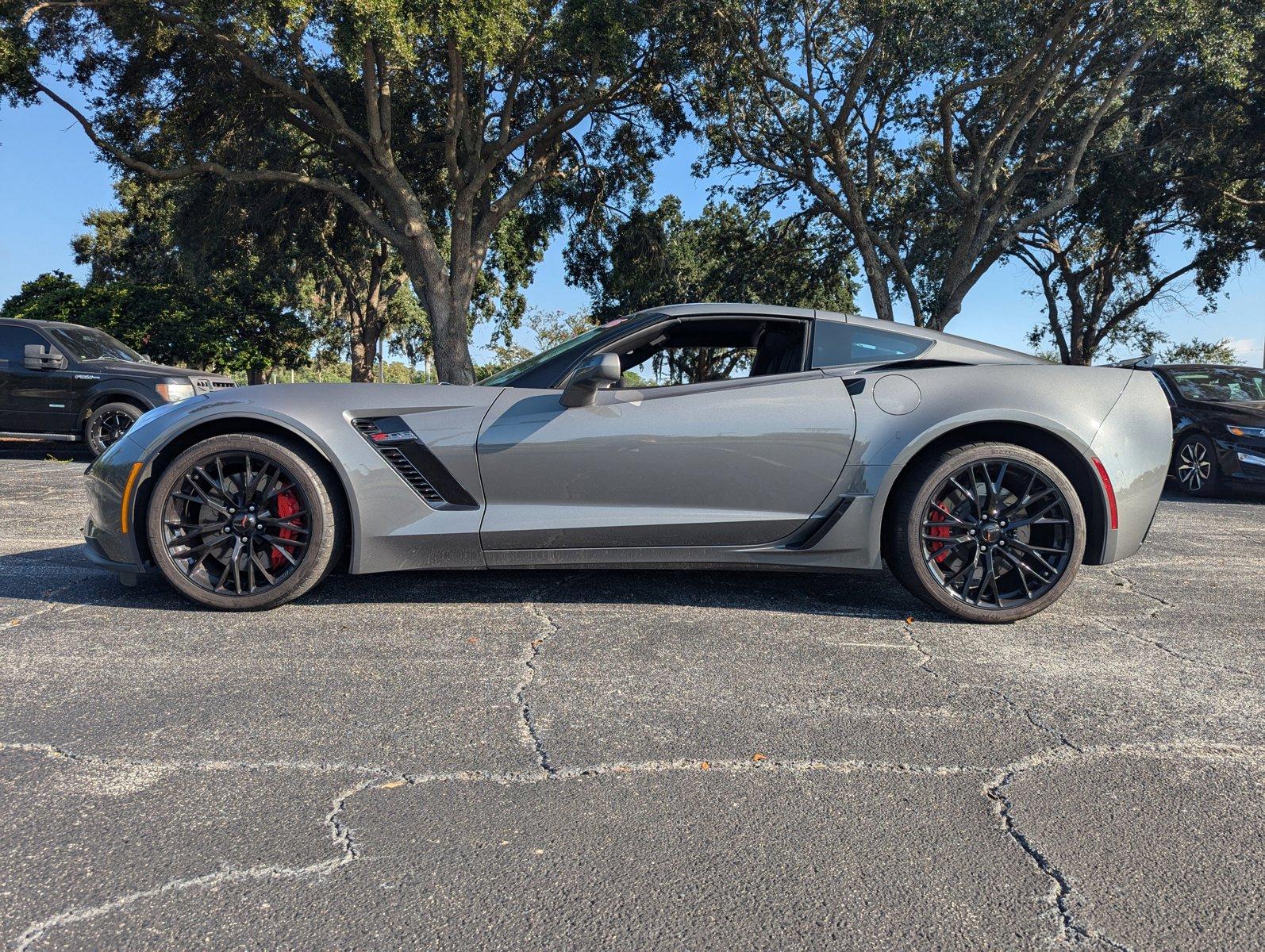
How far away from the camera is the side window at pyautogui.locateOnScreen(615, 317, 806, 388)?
13.5 ft

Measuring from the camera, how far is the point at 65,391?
10312 millimetres

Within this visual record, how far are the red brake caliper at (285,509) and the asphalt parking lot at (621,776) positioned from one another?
0.85 ft

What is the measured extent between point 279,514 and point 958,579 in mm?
2908

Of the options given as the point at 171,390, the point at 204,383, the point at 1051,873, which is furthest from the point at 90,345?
the point at 1051,873

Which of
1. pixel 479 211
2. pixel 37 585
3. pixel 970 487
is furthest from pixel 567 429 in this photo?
pixel 479 211

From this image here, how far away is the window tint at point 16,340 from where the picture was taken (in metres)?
10.3

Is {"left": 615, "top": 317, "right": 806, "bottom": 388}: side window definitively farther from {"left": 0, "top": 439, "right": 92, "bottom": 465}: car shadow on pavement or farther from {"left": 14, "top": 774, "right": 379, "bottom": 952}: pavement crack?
{"left": 0, "top": 439, "right": 92, "bottom": 465}: car shadow on pavement

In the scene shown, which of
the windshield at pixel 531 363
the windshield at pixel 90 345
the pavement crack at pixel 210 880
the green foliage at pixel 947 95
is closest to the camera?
the pavement crack at pixel 210 880

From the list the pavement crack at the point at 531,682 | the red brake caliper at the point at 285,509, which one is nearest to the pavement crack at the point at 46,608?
the red brake caliper at the point at 285,509

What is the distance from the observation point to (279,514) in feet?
12.3

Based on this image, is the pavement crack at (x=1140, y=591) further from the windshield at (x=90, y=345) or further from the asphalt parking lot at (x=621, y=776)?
the windshield at (x=90, y=345)

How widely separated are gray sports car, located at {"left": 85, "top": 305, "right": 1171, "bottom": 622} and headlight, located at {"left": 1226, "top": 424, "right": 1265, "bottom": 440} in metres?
5.99

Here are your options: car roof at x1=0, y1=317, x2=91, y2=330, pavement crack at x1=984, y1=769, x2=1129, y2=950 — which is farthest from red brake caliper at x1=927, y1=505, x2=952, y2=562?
car roof at x1=0, y1=317, x2=91, y2=330

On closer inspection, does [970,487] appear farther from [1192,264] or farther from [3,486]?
[1192,264]
